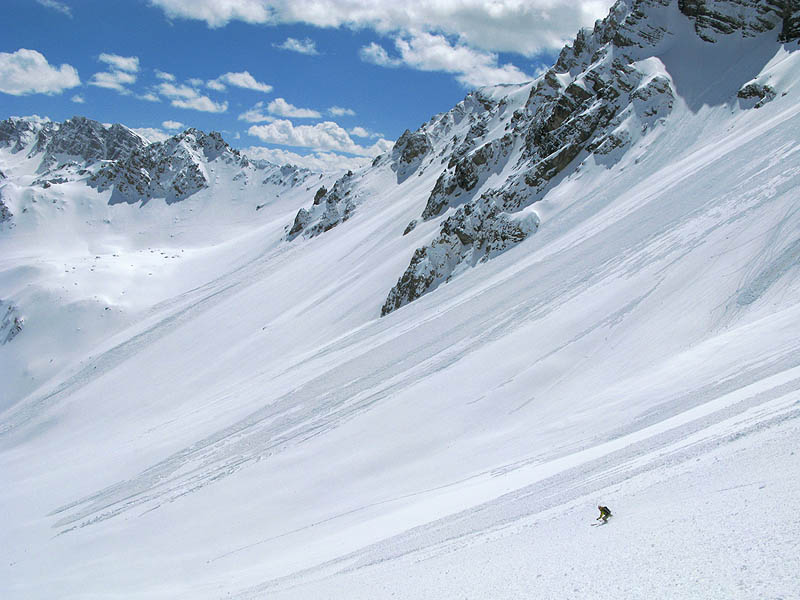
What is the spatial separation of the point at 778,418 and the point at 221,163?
19436 cm

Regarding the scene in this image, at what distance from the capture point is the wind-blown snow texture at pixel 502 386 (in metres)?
10.1

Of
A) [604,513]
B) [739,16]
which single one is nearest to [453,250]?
[739,16]

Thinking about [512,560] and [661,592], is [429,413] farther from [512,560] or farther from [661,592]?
[661,592]

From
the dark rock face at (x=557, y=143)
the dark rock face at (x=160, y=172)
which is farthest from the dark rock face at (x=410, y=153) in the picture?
the dark rock face at (x=160, y=172)

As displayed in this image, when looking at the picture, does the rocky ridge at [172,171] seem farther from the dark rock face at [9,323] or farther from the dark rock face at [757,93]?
the dark rock face at [757,93]

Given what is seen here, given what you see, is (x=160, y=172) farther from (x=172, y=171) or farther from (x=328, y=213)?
(x=328, y=213)

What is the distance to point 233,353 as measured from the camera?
52.2 metres

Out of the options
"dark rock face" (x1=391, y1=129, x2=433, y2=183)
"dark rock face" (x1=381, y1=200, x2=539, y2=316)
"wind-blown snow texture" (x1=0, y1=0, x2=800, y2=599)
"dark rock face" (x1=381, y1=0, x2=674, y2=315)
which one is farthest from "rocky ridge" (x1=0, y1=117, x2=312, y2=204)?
Answer: "dark rock face" (x1=381, y1=200, x2=539, y2=316)

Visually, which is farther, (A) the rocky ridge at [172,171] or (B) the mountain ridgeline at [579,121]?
(A) the rocky ridge at [172,171]

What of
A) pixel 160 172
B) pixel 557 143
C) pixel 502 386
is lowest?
pixel 502 386

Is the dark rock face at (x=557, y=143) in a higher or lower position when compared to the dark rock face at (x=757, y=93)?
higher

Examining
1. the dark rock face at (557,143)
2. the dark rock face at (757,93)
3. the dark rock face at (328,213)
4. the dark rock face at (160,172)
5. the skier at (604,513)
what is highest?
the dark rock face at (160,172)

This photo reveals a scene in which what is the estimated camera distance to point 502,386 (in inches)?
980

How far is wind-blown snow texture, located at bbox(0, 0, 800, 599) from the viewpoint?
33.1 ft
